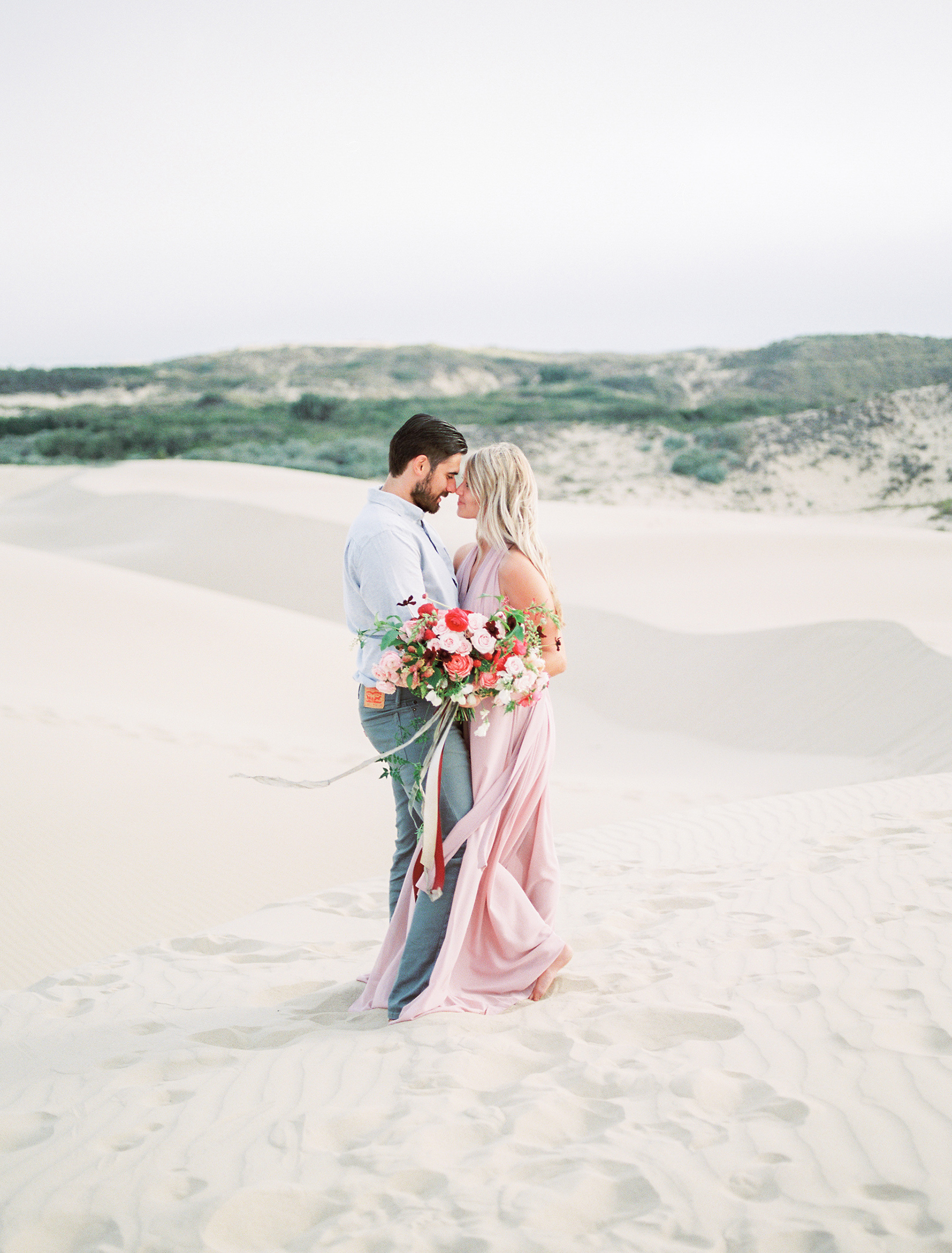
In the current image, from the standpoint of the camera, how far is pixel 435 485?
3.75 m

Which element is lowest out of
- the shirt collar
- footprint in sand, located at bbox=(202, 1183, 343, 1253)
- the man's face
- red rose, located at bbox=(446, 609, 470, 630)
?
footprint in sand, located at bbox=(202, 1183, 343, 1253)

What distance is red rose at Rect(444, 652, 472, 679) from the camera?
133 inches

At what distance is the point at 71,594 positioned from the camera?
46.5ft

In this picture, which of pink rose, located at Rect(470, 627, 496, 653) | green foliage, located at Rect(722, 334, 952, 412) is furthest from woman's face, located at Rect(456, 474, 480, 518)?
green foliage, located at Rect(722, 334, 952, 412)

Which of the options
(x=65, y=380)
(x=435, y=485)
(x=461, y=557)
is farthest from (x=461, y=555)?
(x=65, y=380)

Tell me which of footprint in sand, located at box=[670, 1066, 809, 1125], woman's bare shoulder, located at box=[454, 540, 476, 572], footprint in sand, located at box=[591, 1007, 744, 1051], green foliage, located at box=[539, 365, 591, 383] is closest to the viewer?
footprint in sand, located at box=[670, 1066, 809, 1125]

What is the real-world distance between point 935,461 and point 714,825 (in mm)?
31933

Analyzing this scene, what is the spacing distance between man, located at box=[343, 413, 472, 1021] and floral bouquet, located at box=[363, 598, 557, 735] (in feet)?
0.43

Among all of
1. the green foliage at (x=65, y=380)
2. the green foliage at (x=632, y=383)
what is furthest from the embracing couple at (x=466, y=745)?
the green foliage at (x=65, y=380)

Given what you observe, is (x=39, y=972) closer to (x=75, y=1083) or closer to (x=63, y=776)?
(x=75, y=1083)

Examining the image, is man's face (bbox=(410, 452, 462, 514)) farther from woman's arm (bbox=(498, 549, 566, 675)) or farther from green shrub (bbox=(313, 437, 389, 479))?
green shrub (bbox=(313, 437, 389, 479))

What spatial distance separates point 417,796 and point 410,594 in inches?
28.7

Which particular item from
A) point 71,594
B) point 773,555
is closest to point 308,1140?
point 71,594

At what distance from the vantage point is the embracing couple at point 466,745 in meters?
3.67
